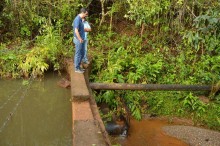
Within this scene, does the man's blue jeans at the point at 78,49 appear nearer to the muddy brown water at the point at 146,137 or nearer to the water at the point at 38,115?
the water at the point at 38,115

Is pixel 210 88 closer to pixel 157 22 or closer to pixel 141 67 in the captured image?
pixel 141 67

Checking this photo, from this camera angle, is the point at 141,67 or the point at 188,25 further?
the point at 188,25

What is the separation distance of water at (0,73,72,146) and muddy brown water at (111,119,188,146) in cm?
138

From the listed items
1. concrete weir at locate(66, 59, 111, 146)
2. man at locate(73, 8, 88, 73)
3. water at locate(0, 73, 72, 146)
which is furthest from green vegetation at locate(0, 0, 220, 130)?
concrete weir at locate(66, 59, 111, 146)

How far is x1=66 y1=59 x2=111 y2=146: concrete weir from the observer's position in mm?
5641

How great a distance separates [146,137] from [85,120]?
2.44 metres

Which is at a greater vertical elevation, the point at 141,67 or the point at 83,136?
the point at 141,67

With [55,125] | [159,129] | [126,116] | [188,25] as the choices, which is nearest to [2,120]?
[55,125]

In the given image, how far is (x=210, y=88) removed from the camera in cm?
948

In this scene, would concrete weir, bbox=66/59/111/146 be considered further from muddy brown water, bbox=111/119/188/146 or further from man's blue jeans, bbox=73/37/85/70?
muddy brown water, bbox=111/119/188/146

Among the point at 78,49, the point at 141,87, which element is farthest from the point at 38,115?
the point at 141,87

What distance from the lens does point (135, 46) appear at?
12062 millimetres

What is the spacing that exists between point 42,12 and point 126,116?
19.6 feet

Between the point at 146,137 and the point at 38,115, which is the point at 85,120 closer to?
the point at 146,137
